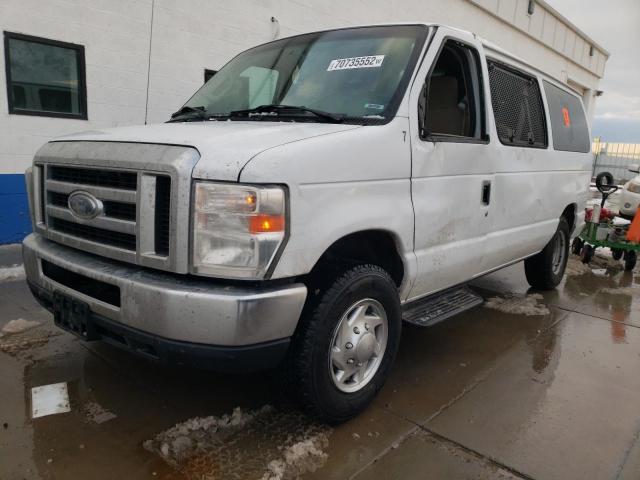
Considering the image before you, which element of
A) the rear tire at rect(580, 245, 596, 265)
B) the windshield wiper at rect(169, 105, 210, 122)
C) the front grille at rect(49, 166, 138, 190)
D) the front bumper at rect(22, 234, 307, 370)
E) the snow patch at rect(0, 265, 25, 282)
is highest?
the windshield wiper at rect(169, 105, 210, 122)

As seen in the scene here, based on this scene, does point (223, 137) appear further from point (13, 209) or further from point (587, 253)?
point (587, 253)

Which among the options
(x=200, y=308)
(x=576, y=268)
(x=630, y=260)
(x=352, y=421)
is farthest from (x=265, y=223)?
(x=630, y=260)

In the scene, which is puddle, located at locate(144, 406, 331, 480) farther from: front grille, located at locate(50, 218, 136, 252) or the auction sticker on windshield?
the auction sticker on windshield

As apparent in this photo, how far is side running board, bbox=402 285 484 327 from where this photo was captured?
10.5ft

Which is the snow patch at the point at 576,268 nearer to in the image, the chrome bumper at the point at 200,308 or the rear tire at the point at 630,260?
the rear tire at the point at 630,260

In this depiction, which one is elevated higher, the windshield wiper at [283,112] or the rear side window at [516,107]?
the rear side window at [516,107]

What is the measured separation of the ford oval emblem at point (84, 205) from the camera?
2.48 meters

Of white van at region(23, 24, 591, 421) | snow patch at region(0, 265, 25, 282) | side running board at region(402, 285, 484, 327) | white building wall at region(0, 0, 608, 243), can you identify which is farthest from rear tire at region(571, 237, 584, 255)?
snow patch at region(0, 265, 25, 282)

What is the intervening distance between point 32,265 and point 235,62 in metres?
2.07

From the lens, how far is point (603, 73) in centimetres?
2381

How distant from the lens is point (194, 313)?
213 cm

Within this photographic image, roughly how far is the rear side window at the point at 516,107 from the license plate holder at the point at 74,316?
2956 millimetres

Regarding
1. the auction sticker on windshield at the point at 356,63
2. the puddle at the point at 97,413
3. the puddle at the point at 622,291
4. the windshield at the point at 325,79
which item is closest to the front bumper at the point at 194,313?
the puddle at the point at 97,413

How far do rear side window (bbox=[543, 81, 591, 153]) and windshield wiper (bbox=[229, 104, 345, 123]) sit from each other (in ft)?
9.24
